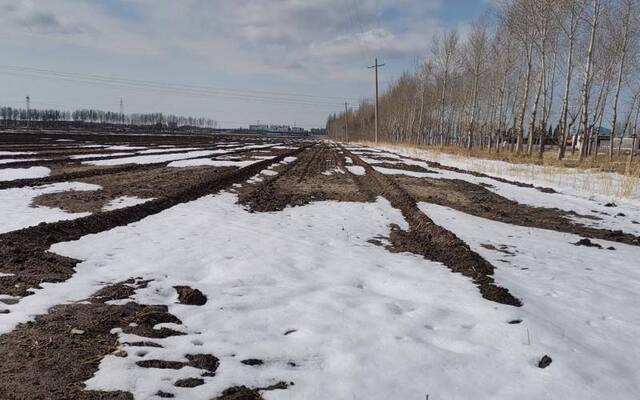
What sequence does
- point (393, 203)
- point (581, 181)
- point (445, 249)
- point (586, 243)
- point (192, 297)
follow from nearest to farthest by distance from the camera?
point (192, 297) < point (445, 249) < point (586, 243) < point (393, 203) < point (581, 181)

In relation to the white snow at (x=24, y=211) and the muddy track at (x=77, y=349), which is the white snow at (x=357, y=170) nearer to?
the white snow at (x=24, y=211)

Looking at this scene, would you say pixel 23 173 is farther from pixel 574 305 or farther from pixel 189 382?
pixel 574 305

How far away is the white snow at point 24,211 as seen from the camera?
7.50 metres

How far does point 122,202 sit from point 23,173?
260 inches

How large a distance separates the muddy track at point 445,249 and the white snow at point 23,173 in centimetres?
1023

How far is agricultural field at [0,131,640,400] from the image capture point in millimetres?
3125

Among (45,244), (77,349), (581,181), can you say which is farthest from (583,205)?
(77,349)

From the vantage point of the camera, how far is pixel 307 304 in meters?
4.47

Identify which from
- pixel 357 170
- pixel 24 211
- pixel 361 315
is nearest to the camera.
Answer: pixel 361 315

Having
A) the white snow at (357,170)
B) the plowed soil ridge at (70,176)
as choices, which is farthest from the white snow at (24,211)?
the white snow at (357,170)

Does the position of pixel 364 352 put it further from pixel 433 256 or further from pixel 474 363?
pixel 433 256

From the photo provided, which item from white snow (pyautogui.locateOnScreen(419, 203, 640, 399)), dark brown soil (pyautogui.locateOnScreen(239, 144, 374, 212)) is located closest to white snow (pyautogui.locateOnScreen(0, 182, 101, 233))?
dark brown soil (pyautogui.locateOnScreen(239, 144, 374, 212))

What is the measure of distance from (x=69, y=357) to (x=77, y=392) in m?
0.51

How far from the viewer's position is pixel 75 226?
716cm
